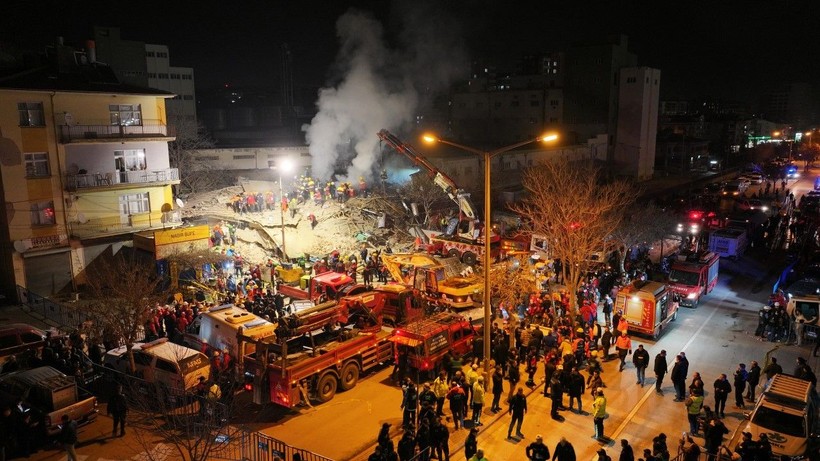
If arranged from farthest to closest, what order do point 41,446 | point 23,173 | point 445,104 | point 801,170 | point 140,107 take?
1. point 801,170
2. point 445,104
3. point 140,107
4. point 23,173
5. point 41,446

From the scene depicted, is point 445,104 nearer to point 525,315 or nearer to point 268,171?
point 268,171

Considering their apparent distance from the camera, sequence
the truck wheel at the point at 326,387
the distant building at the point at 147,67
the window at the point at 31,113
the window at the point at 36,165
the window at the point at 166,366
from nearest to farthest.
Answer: the window at the point at 166,366 → the truck wheel at the point at 326,387 → the window at the point at 31,113 → the window at the point at 36,165 → the distant building at the point at 147,67

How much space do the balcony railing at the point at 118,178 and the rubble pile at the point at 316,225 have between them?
451cm

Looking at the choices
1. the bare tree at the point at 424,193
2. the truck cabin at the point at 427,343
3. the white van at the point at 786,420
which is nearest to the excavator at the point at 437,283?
the truck cabin at the point at 427,343

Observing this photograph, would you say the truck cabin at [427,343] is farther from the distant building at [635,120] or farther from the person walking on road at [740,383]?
the distant building at [635,120]

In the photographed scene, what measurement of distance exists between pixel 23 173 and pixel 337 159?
27.2 m

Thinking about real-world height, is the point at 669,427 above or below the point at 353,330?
below

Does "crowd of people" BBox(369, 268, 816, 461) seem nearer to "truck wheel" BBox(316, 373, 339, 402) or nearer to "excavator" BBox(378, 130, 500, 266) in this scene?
"truck wheel" BBox(316, 373, 339, 402)

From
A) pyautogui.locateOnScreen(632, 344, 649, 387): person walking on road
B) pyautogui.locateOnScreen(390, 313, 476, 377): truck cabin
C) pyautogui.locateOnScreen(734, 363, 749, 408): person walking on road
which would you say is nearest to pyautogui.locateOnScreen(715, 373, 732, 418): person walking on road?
pyautogui.locateOnScreen(734, 363, 749, 408): person walking on road

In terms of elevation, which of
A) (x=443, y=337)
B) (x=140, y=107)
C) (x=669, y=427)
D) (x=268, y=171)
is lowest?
(x=669, y=427)

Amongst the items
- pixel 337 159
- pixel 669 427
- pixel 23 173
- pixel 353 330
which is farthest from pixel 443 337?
pixel 337 159

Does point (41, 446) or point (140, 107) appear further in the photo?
point (140, 107)

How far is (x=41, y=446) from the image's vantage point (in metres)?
13.7

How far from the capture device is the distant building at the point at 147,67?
6075 cm
